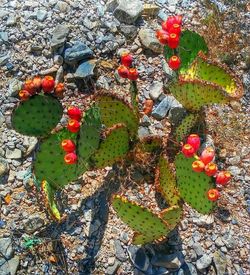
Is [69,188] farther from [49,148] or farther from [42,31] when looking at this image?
[42,31]

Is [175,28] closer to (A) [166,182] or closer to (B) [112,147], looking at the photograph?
(B) [112,147]

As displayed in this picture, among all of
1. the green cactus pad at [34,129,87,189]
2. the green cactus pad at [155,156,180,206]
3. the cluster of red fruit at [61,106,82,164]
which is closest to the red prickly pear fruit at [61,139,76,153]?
the cluster of red fruit at [61,106,82,164]

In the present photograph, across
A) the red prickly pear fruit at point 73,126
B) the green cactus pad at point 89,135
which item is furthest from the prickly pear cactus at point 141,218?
the red prickly pear fruit at point 73,126

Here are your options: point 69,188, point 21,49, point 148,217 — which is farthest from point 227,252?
point 21,49

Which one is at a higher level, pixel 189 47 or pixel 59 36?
pixel 189 47

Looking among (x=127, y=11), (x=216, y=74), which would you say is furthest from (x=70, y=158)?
(x=127, y=11)

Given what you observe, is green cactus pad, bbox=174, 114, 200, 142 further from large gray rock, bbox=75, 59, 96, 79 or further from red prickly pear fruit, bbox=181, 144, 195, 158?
large gray rock, bbox=75, 59, 96, 79

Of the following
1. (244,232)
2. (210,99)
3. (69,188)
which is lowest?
(69,188)

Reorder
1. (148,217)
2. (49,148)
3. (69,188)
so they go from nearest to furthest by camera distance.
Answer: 1. (148,217)
2. (49,148)
3. (69,188)
